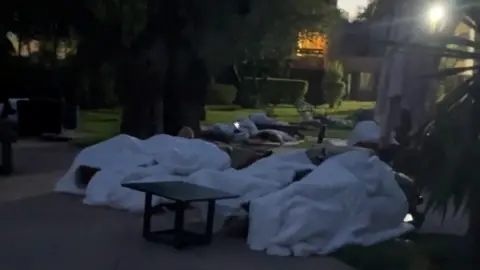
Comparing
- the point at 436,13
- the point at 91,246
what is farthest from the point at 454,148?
the point at 91,246

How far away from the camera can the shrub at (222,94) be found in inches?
1362

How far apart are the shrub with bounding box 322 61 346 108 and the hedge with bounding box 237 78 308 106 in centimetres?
91

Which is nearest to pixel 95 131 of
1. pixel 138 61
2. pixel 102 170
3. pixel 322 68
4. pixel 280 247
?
pixel 138 61

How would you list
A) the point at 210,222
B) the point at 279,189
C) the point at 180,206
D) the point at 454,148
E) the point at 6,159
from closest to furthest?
the point at 454,148 → the point at 180,206 → the point at 210,222 → the point at 279,189 → the point at 6,159

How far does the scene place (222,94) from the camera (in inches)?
1372

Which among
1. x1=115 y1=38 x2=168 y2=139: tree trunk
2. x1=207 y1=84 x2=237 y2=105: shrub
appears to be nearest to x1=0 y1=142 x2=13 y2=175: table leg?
x1=115 y1=38 x2=168 y2=139: tree trunk

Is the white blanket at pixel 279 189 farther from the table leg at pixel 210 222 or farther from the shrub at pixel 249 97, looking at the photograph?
the shrub at pixel 249 97

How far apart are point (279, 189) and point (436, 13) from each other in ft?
7.93

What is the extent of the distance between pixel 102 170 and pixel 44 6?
7259 mm

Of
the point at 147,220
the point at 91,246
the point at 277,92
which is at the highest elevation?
the point at 147,220

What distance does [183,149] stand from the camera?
10953 millimetres

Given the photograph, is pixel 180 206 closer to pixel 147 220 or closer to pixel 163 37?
pixel 147 220

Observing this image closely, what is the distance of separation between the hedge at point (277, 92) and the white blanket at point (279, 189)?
76.9 feet

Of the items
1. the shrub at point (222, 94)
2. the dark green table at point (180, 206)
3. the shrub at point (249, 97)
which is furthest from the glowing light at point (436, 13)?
the shrub at point (222, 94)
